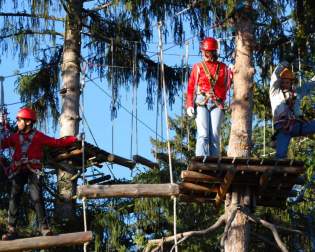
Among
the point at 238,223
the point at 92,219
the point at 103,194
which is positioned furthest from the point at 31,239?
the point at 92,219

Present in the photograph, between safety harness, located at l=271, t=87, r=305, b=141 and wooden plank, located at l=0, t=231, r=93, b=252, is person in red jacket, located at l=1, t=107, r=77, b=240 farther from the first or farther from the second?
safety harness, located at l=271, t=87, r=305, b=141

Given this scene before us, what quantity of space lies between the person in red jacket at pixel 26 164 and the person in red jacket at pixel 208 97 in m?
1.70

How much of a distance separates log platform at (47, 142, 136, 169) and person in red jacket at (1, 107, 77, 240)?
191cm

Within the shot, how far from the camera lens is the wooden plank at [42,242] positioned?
11812 mm

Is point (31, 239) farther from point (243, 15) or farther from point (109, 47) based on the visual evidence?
point (109, 47)

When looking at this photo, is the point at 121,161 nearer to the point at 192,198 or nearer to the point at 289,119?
the point at 192,198

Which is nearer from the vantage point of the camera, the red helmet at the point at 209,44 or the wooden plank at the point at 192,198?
the red helmet at the point at 209,44

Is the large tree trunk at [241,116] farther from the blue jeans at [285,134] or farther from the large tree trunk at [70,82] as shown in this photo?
the large tree trunk at [70,82]

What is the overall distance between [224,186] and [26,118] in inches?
86.1

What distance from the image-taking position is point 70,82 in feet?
53.2

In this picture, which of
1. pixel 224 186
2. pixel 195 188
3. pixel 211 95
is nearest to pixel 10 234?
pixel 195 188

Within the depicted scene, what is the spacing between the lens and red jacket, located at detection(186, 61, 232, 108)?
11555 millimetres

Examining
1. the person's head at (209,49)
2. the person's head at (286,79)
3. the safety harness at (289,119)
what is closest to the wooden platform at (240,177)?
the safety harness at (289,119)

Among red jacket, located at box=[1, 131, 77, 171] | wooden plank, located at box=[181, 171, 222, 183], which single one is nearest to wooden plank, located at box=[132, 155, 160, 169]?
red jacket, located at box=[1, 131, 77, 171]
